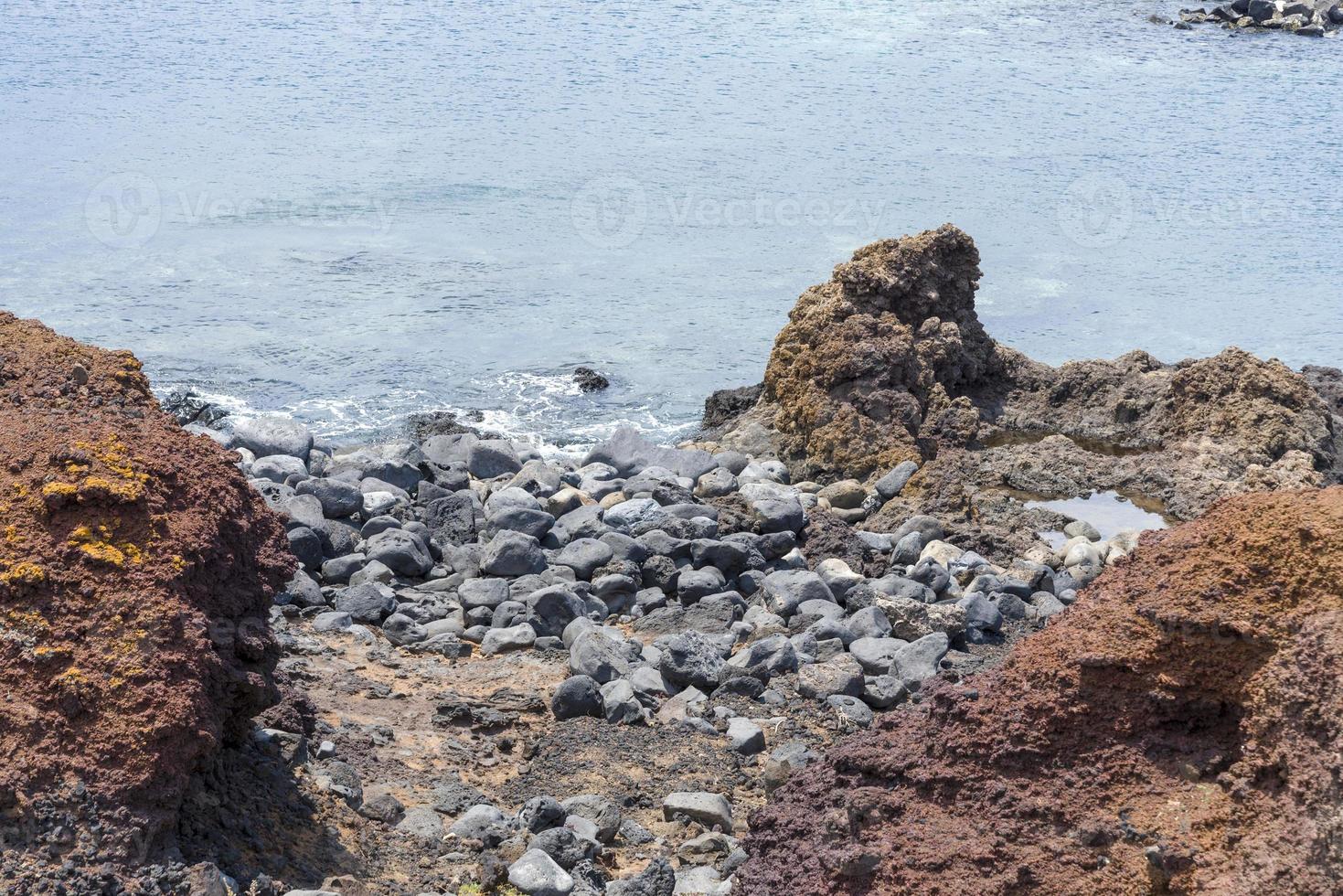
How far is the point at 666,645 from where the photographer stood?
5906mm

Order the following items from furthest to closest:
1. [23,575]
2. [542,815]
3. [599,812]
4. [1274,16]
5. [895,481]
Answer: [1274,16] < [895,481] < [599,812] < [542,815] < [23,575]

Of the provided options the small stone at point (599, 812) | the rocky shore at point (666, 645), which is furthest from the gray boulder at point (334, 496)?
the small stone at point (599, 812)

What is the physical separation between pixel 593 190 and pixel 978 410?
847cm

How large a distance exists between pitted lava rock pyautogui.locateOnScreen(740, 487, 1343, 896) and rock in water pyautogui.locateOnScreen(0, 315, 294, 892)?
152 cm

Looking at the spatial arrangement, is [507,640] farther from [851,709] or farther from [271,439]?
[271,439]

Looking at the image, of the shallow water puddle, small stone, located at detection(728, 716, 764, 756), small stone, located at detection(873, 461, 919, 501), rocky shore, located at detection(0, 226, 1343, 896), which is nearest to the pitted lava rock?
rocky shore, located at detection(0, 226, 1343, 896)

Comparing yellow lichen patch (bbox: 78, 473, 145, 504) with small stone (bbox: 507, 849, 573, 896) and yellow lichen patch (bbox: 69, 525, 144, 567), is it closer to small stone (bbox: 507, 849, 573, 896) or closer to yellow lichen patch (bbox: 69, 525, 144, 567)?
yellow lichen patch (bbox: 69, 525, 144, 567)

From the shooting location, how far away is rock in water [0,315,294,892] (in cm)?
304

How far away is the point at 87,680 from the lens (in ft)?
10.4

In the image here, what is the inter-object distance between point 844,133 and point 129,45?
13357 millimetres

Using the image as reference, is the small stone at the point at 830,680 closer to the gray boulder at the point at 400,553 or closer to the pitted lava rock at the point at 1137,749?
the pitted lava rock at the point at 1137,749

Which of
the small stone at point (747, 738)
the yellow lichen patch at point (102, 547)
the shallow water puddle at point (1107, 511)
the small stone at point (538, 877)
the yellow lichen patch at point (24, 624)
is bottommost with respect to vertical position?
the shallow water puddle at point (1107, 511)

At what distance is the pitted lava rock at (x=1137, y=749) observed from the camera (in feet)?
9.39

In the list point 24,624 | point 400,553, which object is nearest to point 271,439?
point 400,553
